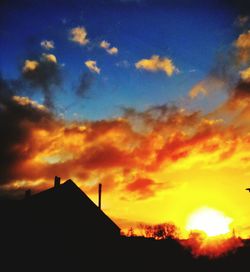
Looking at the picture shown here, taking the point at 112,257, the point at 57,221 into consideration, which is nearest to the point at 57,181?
the point at 57,221

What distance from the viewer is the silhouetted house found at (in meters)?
27.2

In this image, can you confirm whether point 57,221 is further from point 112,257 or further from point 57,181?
point 112,257

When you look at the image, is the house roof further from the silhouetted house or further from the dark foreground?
the dark foreground

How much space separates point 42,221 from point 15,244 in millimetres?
2692

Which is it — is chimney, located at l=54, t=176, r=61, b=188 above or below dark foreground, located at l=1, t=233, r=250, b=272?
above

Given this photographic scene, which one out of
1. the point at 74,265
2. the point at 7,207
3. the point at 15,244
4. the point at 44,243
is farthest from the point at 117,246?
the point at 7,207

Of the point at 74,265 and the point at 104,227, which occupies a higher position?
the point at 104,227

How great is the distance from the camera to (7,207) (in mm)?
29359

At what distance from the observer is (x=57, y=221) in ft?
93.2

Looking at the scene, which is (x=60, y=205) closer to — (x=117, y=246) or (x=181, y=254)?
(x=117, y=246)

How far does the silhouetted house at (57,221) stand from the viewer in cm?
2719

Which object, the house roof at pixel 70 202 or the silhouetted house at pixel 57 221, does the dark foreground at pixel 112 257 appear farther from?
the house roof at pixel 70 202

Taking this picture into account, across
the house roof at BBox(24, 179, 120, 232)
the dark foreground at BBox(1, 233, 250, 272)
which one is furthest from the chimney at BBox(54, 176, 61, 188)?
the dark foreground at BBox(1, 233, 250, 272)

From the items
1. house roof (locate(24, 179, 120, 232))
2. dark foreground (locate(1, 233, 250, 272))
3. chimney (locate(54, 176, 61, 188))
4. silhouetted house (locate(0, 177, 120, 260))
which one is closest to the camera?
dark foreground (locate(1, 233, 250, 272))
